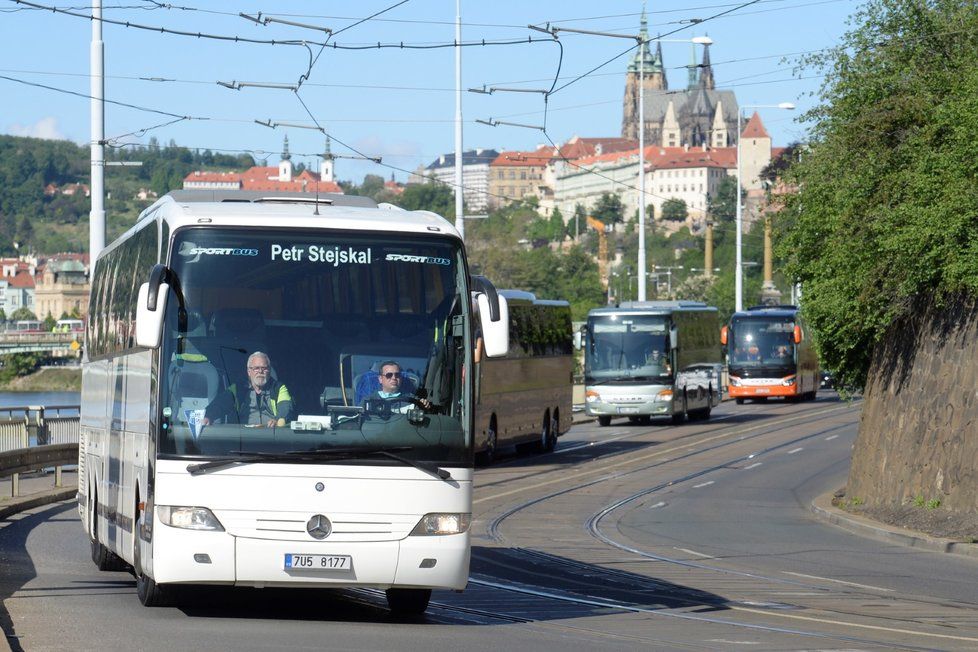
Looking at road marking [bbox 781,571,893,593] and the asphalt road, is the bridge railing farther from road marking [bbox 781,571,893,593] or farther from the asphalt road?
road marking [bbox 781,571,893,593]

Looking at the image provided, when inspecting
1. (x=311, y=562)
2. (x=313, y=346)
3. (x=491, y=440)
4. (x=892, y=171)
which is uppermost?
(x=892, y=171)

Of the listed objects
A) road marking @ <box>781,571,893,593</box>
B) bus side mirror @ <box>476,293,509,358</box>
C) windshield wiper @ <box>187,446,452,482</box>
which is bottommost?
road marking @ <box>781,571,893,593</box>

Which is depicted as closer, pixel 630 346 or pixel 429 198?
pixel 630 346

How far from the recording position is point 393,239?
11172 mm

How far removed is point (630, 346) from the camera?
142 feet

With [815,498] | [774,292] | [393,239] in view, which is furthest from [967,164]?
[774,292]

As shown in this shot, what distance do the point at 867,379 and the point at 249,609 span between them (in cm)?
1368

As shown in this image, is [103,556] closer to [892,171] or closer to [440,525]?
[440,525]

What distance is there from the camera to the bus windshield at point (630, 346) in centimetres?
4312

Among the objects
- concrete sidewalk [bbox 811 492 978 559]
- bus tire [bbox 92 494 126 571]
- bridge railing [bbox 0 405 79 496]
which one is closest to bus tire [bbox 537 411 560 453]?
bridge railing [bbox 0 405 79 496]

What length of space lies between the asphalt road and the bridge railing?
765 millimetres

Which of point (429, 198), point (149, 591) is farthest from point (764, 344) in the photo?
point (429, 198)

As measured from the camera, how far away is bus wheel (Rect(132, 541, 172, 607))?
11391mm

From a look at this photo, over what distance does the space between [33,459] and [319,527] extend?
12.7 meters
